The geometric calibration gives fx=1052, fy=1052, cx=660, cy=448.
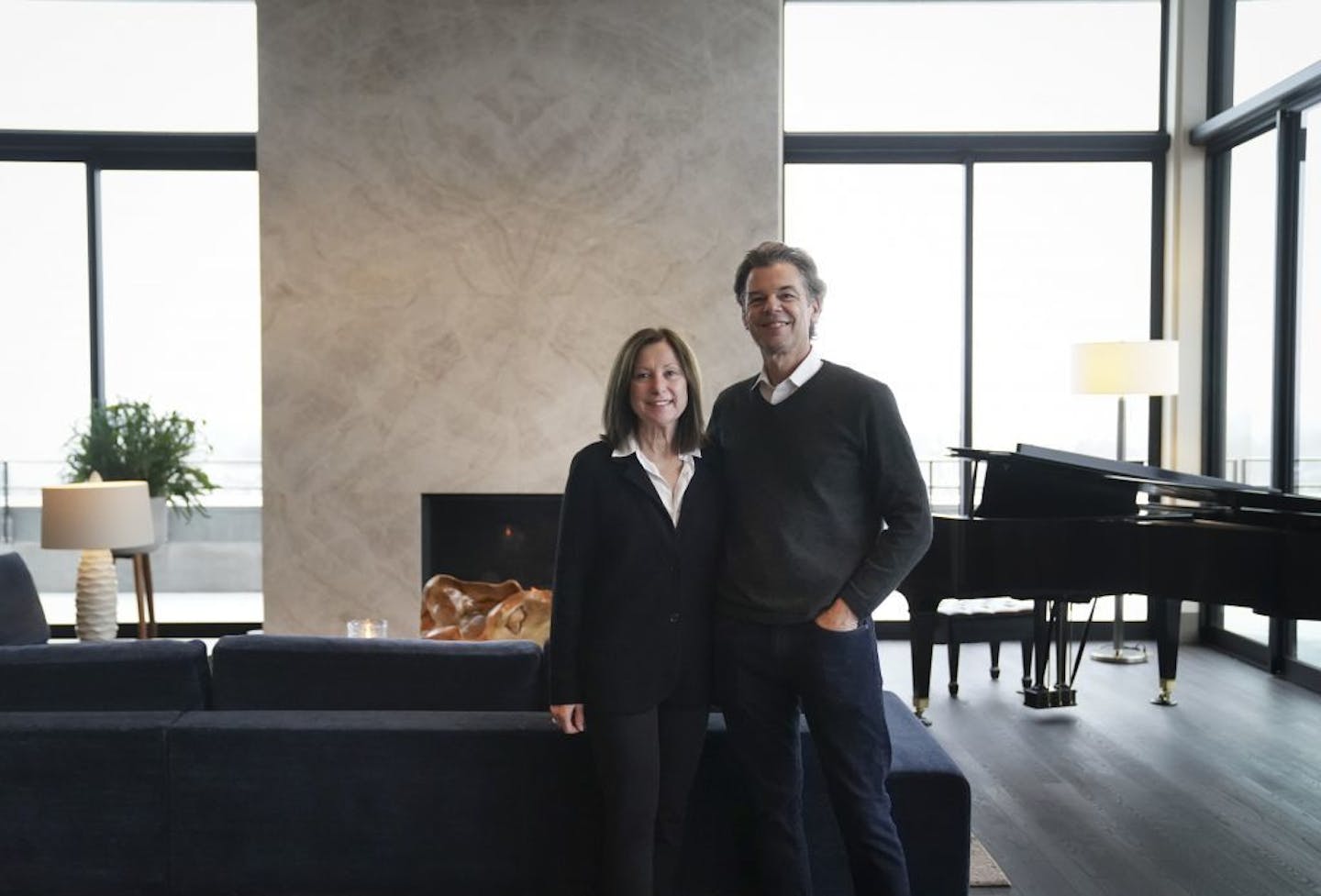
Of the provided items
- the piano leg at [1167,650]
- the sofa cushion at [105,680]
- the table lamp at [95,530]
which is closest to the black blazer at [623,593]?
the sofa cushion at [105,680]

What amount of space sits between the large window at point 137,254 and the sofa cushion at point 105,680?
4.08 m

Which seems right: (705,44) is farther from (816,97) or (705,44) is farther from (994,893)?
(994,893)

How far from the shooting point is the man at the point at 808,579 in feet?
6.88

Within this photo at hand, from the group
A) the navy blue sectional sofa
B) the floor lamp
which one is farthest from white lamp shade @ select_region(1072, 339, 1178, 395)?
the navy blue sectional sofa

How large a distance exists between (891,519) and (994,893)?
1.38 meters

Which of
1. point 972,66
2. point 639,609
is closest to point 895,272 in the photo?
point 972,66

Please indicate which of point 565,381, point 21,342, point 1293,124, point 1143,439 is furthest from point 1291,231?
point 21,342

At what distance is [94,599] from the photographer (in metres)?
4.42

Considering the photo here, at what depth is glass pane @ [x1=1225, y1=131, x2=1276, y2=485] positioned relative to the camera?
5.40 meters

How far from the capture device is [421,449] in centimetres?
588

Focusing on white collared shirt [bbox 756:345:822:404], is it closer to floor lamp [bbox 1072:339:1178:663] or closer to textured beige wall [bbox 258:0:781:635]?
textured beige wall [bbox 258:0:781:635]

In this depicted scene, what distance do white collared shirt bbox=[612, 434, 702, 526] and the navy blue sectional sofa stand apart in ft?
1.77

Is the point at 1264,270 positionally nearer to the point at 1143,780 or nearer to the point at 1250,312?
the point at 1250,312

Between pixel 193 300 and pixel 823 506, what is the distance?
211 inches
